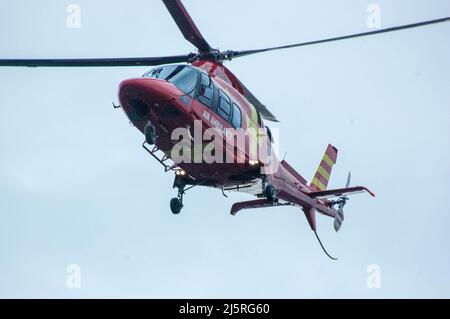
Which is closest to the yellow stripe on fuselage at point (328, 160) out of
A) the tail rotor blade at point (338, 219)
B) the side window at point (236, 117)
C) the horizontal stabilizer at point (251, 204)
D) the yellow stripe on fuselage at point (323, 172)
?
the yellow stripe on fuselage at point (323, 172)

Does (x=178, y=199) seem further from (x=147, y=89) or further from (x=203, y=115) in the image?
(x=147, y=89)

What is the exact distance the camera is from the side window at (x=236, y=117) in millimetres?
18922

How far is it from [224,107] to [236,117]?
736mm

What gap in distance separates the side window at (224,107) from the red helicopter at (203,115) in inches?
1.2

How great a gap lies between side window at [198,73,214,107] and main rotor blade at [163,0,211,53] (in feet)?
4.87

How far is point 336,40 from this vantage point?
16766mm

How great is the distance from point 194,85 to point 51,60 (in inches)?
168

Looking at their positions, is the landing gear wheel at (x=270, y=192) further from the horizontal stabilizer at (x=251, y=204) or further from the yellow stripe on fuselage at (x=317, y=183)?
the yellow stripe on fuselage at (x=317, y=183)

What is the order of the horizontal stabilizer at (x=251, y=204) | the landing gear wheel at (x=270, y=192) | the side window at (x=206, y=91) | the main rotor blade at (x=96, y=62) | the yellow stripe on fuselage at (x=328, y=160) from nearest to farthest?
the main rotor blade at (x=96, y=62), the side window at (x=206, y=91), the landing gear wheel at (x=270, y=192), the horizontal stabilizer at (x=251, y=204), the yellow stripe on fuselage at (x=328, y=160)

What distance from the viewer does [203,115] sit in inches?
689

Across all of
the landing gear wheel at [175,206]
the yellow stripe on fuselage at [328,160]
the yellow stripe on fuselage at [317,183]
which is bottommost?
the landing gear wheel at [175,206]

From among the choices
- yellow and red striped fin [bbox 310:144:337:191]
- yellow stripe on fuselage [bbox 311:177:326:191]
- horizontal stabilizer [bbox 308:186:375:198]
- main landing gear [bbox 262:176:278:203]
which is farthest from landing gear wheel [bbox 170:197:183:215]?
yellow stripe on fuselage [bbox 311:177:326:191]
